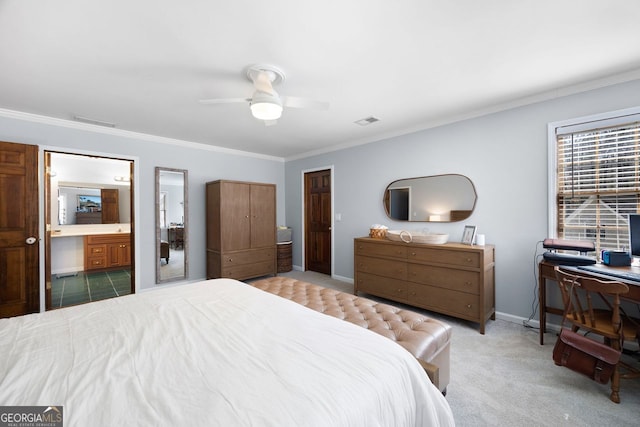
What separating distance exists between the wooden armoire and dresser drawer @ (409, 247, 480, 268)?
270 cm

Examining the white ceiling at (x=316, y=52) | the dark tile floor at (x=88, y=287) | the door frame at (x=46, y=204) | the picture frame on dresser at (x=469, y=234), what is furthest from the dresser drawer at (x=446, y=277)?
the dark tile floor at (x=88, y=287)

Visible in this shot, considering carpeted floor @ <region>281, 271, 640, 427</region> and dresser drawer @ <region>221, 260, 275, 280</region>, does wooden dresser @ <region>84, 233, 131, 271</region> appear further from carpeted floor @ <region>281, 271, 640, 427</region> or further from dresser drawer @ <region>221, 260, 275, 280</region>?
carpeted floor @ <region>281, 271, 640, 427</region>

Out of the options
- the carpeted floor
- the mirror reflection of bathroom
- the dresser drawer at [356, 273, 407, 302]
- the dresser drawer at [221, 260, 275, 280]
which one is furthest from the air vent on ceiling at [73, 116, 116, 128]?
the carpeted floor

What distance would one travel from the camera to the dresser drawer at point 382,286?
337cm

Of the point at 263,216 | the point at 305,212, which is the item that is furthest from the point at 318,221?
the point at 263,216

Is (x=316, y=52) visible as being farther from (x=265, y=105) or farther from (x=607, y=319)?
(x=607, y=319)

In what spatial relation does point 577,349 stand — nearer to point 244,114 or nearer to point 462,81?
point 462,81

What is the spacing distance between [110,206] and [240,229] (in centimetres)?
358

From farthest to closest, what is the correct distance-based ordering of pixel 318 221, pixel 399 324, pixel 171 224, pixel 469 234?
pixel 318 221 < pixel 171 224 < pixel 469 234 < pixel 399 324

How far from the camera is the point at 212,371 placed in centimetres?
103

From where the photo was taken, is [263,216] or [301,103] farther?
[263,216]

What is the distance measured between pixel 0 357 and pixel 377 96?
320 cm

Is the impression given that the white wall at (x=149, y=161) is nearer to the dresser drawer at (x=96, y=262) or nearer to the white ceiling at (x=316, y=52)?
the white ceiling at (x=316, y=52)

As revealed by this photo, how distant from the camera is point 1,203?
2918 millimetres
